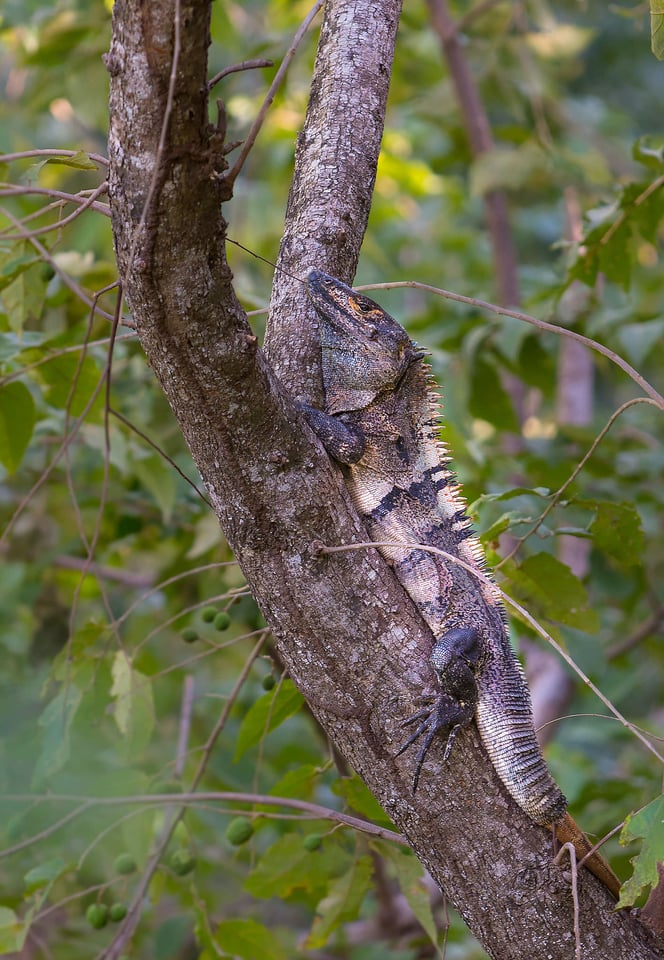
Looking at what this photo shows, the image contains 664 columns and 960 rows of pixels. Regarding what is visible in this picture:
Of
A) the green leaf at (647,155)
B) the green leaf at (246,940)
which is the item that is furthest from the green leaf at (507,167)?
the green leaf at (246,940)

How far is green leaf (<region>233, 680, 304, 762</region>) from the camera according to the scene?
126 inches

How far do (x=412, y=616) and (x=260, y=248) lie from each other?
500cm

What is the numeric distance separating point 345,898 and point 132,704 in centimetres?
101

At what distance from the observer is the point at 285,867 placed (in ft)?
11.0

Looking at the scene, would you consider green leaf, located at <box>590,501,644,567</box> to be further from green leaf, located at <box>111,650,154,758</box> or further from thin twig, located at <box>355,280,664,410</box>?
green leaf, located at <box>111,650,154,758</box>

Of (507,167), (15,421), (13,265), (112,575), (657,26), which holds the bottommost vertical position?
(112,575)

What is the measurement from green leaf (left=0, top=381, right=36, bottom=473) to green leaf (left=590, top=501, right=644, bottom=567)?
199 cm

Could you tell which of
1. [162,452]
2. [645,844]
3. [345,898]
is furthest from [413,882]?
[162,452]

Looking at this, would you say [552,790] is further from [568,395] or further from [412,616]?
[568,395]

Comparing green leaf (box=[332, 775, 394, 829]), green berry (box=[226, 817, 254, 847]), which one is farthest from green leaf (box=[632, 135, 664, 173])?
green berry (box=[226, 817, 254, 847])

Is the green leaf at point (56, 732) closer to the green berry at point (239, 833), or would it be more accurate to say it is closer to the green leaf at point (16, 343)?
the green berry at point (239, 833)

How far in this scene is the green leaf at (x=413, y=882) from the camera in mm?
3145

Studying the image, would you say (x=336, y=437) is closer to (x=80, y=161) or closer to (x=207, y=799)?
(x=80, y=161)

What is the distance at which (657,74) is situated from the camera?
16.0m
